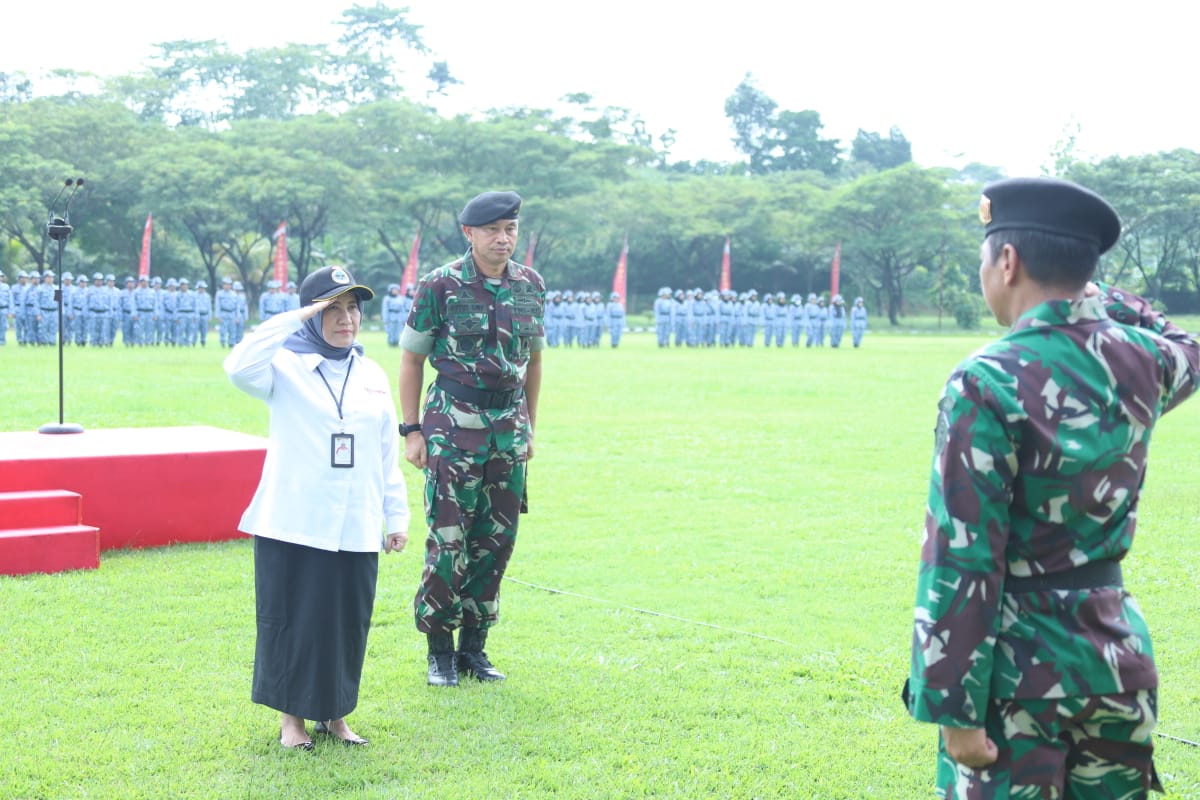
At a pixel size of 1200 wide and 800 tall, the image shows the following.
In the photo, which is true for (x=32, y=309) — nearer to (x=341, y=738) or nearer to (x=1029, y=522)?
(x=341, y=738)

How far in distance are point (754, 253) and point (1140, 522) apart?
5118 cm

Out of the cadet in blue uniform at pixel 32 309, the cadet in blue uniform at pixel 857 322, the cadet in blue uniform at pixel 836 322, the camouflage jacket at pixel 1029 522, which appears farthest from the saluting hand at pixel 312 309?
the cadet in blue uniform at pixel 857 322

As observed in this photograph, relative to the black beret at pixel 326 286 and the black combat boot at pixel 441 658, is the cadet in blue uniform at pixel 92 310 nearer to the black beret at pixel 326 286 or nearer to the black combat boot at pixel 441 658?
the black combat boot at pixel 441 658

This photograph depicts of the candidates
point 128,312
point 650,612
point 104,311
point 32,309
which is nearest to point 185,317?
point 128,312

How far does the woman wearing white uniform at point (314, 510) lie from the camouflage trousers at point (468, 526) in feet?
2.00

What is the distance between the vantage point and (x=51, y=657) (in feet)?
16.9

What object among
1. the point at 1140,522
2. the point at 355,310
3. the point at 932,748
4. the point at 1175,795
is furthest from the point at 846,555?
the point at 355,310

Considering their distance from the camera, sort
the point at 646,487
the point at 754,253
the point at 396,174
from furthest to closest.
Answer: the point at 754,253 < the point at 396,174 < the point at 646,487

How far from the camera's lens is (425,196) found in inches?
1810

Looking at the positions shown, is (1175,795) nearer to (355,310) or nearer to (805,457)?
(355,310)

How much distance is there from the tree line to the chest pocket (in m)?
37.7

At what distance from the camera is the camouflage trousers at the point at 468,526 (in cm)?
497

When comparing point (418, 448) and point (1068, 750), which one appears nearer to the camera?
point (1068, 750)

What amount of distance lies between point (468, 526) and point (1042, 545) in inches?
121
